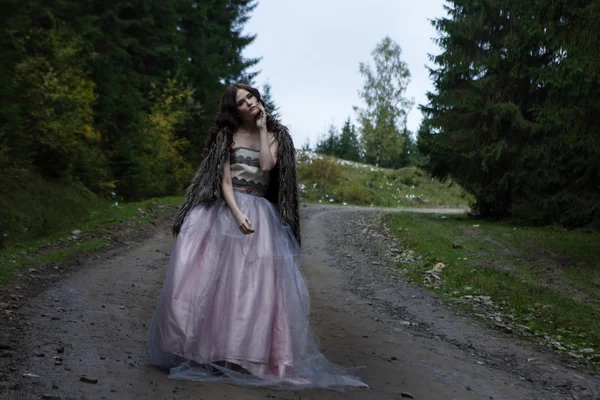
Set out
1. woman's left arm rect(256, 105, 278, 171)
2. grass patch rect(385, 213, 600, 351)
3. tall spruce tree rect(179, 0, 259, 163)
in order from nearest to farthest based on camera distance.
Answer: woman's left arm rect(256, 105, 278, 171), grass patch rect(385, 213, 600, 351), tall spruce tree rect(179, 0, 259, 163)

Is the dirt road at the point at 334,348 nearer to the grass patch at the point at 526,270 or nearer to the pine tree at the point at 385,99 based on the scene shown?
the grass patch at the point at 526,270

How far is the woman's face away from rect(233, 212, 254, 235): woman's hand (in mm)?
829

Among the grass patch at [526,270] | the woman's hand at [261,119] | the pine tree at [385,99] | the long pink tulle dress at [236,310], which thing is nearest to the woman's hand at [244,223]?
the long pink tulle dress at [236,310]

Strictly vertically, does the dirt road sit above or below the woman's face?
below

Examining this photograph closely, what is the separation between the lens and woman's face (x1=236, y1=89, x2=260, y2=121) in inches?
182

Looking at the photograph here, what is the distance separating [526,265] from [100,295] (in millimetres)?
8260

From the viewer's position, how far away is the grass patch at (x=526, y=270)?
26.2 ft

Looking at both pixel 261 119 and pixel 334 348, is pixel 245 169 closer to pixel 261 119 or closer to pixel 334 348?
pixel 261 119

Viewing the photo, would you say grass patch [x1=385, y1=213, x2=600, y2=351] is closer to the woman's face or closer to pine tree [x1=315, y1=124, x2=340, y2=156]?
the woman's face

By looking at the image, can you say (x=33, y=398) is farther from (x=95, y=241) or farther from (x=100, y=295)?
(x=95, y=241)

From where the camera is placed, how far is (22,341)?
4.98 meters

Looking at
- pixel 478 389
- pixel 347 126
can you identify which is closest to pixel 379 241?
pixel 478 389

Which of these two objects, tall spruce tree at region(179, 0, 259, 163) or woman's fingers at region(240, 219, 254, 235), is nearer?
woman's fingers at region(240, 219, 254, 235)

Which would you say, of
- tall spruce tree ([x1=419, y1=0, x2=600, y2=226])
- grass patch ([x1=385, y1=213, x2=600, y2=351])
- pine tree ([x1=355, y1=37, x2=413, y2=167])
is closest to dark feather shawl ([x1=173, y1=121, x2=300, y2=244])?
grass patch ([x1=385, y1=213, x2=600, y2=351])
